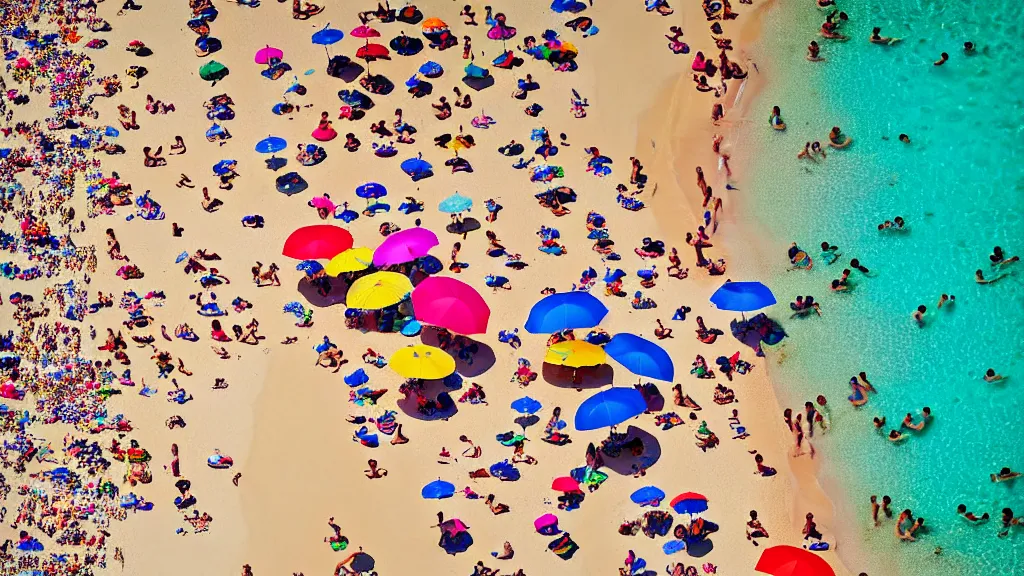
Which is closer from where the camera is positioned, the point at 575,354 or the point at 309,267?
the point at 575,354

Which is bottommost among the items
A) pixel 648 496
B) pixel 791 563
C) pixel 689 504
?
pixel 791 563

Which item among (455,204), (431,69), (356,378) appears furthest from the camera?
(431,69)

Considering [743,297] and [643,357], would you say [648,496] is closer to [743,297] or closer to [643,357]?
→ [643,357]

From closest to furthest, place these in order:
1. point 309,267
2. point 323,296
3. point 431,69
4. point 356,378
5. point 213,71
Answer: point 356,378 → point 323,296 → point 309,267 → point 431,69 → point 213,71

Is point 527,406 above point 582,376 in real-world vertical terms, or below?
below

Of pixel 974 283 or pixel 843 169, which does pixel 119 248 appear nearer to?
pixel 843 169

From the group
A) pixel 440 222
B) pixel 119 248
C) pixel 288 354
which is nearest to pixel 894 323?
pixel 440 222

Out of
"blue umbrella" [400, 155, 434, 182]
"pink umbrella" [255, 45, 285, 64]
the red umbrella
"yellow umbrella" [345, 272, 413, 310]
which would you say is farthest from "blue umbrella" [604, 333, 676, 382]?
"pink umbrella" [255, 45, 285, 64]

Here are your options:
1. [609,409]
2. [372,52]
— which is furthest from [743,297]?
[372,52]
